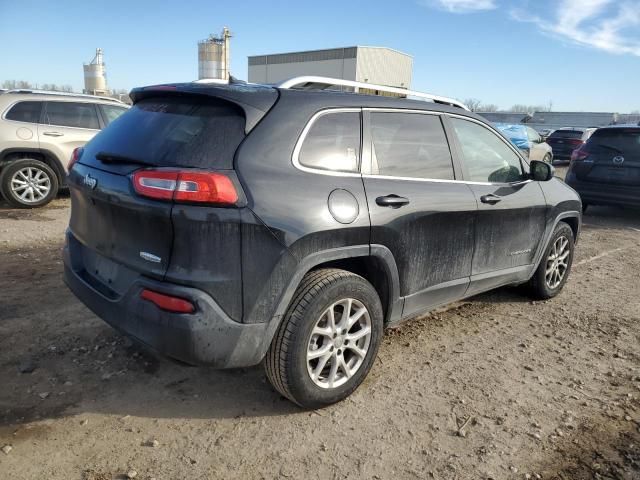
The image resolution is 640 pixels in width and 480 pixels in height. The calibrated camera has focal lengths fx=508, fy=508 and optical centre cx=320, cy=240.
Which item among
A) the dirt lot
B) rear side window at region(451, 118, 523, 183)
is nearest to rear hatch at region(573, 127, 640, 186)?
the dirt lot

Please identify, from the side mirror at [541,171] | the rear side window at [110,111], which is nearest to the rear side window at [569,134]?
the rear side window at [110,111]

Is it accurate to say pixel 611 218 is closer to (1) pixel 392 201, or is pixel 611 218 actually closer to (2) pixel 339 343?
(1) pixel 392 201

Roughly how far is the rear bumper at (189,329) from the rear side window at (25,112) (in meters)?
6.46

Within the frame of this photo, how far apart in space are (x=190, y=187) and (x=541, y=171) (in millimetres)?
3116

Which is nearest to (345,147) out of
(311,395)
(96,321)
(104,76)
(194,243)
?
(194,243)

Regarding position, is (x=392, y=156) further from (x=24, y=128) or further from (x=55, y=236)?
(x=24, y=128)

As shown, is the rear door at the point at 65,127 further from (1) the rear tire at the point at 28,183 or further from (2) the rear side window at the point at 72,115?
(1) the rear tire at the point at 28,183

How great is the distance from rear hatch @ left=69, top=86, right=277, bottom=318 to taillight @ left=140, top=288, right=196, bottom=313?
8cm

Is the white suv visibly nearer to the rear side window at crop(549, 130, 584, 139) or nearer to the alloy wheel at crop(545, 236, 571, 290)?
the alloy wheel at crop(545, 236, 571, 290)

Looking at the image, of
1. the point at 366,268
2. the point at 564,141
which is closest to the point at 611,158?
the point at 366,268

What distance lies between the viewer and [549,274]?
4.79 meters

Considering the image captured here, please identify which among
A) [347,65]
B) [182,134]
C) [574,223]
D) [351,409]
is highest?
[347,65]

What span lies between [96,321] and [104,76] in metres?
72.5

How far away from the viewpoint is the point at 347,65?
57.2 meters
